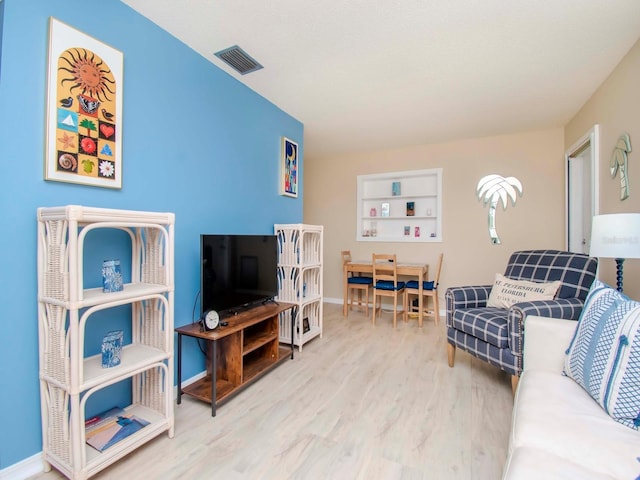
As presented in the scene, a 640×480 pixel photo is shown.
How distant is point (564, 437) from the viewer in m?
1.03

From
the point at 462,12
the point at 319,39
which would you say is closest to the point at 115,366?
the point at 319,39

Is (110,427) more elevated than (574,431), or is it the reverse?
(574,431)

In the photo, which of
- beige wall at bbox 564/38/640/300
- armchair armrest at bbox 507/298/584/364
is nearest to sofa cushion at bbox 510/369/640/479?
armchair armrest at bbox 507/298/584/364

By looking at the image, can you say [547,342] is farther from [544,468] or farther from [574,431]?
[544,468]

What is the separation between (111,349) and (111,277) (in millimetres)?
343

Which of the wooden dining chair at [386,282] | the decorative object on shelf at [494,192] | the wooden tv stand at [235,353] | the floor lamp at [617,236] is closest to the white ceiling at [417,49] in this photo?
the decorative object on shelf at [494,192]

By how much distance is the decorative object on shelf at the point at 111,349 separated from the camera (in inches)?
57.5

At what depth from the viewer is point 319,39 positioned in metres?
2.09

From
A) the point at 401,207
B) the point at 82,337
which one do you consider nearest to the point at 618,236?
the point at 82,337

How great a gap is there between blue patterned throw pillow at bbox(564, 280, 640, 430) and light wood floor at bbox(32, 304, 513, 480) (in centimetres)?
59

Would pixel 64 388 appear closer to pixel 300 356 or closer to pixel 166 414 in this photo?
pixel 166 414

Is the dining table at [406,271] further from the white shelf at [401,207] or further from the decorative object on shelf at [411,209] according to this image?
the decorative object on shelf at [411,209]

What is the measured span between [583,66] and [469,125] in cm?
131

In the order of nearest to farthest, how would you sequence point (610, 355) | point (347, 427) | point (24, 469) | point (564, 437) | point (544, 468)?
1. point (544, 468)
2. point (564, 437)
3. point (610, 355)
4. point (24, 469)
5. point (347, 427)
